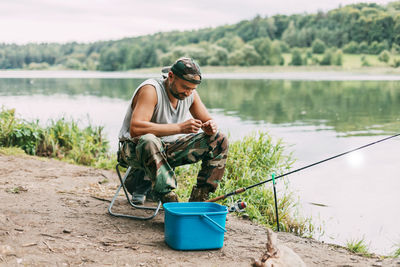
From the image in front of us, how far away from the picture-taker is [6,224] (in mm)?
2918

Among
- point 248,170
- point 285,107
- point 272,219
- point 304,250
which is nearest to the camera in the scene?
point 304,250

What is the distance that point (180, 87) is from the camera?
3221mm

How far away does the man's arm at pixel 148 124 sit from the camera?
Result: 3.14 meters

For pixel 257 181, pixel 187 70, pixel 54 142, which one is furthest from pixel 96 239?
pixel 54 142

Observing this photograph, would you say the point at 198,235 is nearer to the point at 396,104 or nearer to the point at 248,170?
the point at 248,170

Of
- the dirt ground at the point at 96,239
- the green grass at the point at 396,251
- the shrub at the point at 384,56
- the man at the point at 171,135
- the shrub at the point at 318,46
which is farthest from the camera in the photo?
the shrub at the point at 318,46

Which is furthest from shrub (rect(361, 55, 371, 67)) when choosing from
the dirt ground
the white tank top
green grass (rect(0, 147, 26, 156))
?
the white tank top

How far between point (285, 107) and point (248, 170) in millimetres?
11133

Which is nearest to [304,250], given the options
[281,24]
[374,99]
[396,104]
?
[396,104]

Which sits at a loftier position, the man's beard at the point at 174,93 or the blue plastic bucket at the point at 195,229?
the man's beard at the point at 174,93

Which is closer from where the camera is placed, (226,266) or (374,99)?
(226,266)

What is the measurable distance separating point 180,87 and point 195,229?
3.51ft

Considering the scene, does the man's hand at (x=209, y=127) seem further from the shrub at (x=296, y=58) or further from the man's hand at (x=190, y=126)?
the shrub at (x=296, y=58)

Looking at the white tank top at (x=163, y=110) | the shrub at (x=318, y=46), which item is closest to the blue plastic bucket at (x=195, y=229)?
the white tank top at (x=163, y=110)
